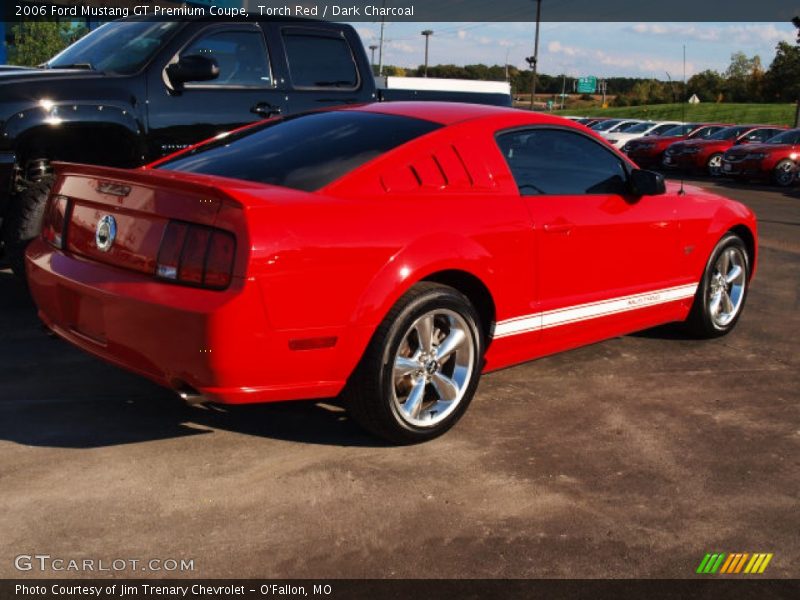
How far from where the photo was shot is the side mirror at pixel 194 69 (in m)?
6.70

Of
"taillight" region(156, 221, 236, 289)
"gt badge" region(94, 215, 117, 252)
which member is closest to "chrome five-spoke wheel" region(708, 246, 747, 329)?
"taillight" region(156, 221, 236, 289)

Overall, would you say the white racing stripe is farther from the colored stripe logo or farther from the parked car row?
the parked car row

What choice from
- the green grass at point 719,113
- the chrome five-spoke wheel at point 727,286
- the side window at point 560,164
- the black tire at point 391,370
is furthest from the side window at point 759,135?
the green grass at point 719,113

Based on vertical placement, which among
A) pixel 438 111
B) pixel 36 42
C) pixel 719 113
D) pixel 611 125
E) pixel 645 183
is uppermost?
pixel 36 42

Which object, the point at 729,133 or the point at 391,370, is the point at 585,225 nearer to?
the point at 391,370

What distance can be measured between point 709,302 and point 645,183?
1.27 m

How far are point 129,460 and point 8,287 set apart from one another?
4.07 metres

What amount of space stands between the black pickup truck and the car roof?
7.50 feet

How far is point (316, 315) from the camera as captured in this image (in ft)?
12.2

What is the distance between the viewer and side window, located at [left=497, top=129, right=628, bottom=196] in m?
4.81

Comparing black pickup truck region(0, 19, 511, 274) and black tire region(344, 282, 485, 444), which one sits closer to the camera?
black tire region(344, 282, 485, 444)

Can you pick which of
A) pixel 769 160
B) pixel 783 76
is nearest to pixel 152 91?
pixel 769 160

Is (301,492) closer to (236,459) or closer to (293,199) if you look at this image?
(236,459)

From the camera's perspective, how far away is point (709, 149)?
88.9 feet
